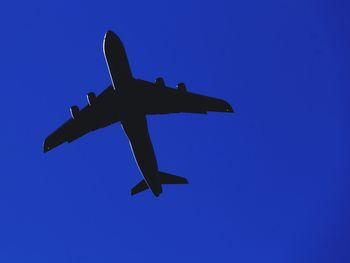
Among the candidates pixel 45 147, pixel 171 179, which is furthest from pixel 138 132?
pixel 45 147

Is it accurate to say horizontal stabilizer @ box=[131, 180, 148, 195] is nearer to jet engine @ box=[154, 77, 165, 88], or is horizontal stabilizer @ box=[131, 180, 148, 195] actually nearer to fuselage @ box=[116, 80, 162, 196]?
fuselage @ box=[116, 80, 162, 196]

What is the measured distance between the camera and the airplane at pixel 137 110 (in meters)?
40.7

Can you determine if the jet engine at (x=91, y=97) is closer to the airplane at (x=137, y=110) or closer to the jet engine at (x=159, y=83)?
the airplane at (x=137, y=110)

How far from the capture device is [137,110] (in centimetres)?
4162

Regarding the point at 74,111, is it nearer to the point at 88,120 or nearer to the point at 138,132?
the point at 88,120

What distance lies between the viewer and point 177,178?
45500mm

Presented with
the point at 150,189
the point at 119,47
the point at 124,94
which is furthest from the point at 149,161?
the point at 119,47

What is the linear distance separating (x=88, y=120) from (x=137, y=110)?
414 centimetres

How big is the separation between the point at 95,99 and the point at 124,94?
276 centimetres

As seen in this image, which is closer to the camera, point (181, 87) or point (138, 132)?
point (181, 87)

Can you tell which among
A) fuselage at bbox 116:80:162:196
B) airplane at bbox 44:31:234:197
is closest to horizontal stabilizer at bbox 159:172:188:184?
airplane at bbox 44:31:234:197

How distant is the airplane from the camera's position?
134 ft

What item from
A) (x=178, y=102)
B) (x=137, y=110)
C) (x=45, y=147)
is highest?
(x=178, y=102)

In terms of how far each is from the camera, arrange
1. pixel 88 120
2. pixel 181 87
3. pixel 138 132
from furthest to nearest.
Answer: pixel 88 120 → pixel 138 132 → pixel 181 87
